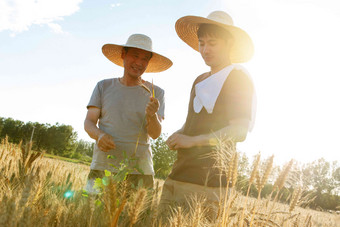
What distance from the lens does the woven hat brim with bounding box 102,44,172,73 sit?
384 centimetres

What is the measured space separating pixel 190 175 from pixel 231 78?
0.83m

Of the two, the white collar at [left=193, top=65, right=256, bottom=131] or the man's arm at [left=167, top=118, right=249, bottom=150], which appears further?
the white collar at [left=193, top=65, right=256, bottom=131]

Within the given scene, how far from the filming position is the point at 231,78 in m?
2.20

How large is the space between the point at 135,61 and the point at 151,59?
0.58 m

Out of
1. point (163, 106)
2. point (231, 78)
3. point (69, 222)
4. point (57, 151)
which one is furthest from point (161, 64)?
point (57, 151)

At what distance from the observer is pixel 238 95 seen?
213 cm

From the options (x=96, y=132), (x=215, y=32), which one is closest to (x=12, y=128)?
(x=96, y=132)

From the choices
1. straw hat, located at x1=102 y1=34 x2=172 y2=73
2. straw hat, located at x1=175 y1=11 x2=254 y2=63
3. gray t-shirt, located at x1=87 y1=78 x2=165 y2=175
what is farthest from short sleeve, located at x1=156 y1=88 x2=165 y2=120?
straw hat, located at x1=175 y1=11 x2=254 y2=63

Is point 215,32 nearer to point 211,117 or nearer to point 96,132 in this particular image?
point 211,117

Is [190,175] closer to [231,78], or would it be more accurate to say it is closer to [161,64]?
[231,78]

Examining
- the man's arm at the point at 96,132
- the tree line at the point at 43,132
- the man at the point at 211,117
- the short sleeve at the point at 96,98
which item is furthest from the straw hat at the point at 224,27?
the tree line at the point at 43,132

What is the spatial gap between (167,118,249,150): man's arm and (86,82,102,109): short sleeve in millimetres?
1554

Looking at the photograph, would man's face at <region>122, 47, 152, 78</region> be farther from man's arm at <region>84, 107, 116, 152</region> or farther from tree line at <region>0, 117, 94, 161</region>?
tree line at <region>0, 117, 94, 161</region>

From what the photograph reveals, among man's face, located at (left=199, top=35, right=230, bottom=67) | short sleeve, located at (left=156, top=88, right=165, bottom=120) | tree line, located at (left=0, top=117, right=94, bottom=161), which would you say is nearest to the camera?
man's face, located at (left=199, top=35, right=230, bottom=67)
